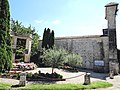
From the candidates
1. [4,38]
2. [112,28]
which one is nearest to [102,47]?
[112,28]

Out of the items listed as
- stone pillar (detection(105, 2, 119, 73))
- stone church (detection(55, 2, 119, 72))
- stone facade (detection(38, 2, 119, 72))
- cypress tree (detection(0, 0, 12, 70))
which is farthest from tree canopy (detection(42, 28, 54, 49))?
cypress tree (detection(0, 0, 12, 70))

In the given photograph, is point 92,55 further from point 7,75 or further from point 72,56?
point 7,75

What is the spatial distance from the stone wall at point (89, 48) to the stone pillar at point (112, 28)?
3.95ft

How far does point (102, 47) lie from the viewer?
2680 centimetres

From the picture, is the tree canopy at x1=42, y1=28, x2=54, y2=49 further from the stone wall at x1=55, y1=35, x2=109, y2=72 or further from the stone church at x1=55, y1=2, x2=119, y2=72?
the stone church at x1=55, y1=2, x2=119, y2=72

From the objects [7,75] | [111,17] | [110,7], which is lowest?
[7,75]

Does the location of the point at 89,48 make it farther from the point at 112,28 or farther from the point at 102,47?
the point at 112,28

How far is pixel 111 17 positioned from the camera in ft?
85.1

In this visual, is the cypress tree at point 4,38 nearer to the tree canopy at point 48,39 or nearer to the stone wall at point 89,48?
the tree canopy at point 48,39

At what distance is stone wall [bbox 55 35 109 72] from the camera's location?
2653cm

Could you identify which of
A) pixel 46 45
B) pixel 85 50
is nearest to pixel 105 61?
pixel 85 50

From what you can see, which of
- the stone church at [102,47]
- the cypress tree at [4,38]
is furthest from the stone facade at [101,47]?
the cypress tree at [4,38]

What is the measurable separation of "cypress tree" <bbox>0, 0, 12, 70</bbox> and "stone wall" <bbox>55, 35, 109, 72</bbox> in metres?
15.6

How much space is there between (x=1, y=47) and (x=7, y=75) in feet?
9.84
